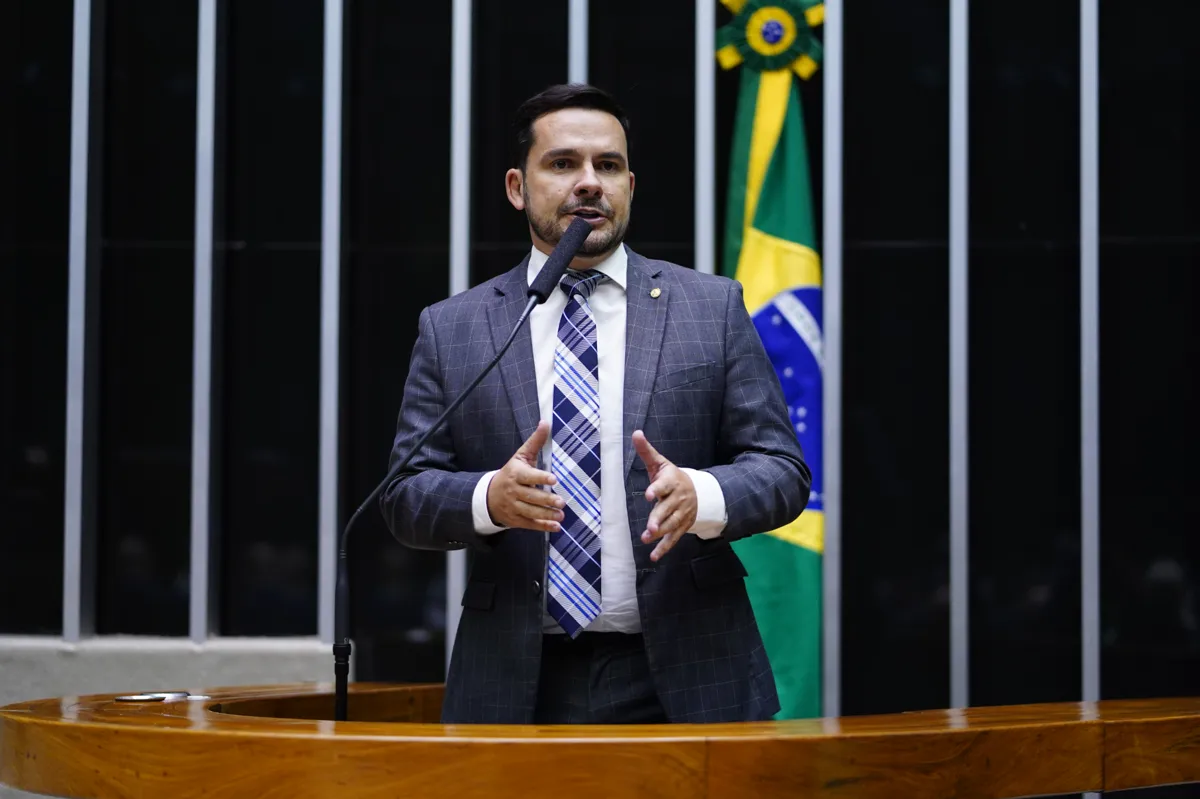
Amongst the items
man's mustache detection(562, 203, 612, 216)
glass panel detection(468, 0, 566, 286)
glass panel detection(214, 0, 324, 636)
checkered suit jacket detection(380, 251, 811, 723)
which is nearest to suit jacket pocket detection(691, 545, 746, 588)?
checkered suit jacket detection(380, 251, 811, 723)

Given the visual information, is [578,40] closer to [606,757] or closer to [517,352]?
[517,352]

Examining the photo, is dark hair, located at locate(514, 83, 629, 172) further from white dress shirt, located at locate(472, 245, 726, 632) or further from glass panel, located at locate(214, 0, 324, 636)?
glass panel, located at locate(214, 0, 324, 636)

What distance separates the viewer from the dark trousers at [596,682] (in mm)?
2168

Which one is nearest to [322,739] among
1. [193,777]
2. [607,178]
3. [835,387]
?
[193,777]

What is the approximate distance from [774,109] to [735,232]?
1.50 feet

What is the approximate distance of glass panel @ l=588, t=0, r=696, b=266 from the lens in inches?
197

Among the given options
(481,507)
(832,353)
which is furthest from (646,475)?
(832,353)

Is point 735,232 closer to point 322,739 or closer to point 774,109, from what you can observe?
point 774,109

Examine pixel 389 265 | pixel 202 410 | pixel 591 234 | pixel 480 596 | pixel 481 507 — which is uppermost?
pixel 389 265

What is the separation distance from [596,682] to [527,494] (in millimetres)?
384

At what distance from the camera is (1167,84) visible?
4883 millimetres

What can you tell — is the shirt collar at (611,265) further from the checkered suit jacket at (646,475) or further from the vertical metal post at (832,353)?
the vertical metal post at (832,353)

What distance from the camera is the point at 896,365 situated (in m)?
4.93

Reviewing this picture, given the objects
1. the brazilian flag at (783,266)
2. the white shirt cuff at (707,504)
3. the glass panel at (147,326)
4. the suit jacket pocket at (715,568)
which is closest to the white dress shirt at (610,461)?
the white shirt cuff at (707,504)
